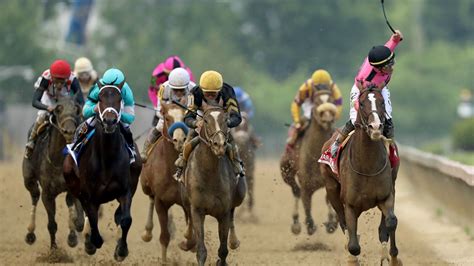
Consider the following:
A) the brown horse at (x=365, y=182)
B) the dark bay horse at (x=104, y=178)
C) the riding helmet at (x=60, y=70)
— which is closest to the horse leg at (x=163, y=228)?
the dark bay horse at (x=104, y=178)

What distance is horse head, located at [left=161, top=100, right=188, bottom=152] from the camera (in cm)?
1556

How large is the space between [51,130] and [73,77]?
859mm

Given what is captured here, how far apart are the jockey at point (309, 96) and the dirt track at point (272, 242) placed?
1.32 metres

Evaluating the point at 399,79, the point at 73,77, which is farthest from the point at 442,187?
the point at 399,79

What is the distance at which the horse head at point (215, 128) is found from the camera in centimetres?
1309

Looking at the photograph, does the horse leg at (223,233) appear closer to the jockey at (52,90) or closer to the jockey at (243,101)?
A: the jockey at (52,90)

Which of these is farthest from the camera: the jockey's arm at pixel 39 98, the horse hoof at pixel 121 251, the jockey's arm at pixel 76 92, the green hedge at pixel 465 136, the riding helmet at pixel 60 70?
the green hedge at pixel 465 136

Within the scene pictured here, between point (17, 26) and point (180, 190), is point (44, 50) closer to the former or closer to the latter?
point (17, 26)

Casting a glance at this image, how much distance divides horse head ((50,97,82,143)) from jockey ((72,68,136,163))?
1030mm

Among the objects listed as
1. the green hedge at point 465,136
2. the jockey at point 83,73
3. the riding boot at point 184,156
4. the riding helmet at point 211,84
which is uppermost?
the green hedge at point 465,136

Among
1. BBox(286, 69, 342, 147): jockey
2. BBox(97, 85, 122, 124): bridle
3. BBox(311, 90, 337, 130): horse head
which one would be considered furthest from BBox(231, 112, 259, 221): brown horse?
BBox(97, 85, 122, 124): bridle

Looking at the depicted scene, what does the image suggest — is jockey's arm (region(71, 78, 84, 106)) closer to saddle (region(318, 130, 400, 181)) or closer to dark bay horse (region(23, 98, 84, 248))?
dark bay horse (region(23, 98, 84, 248))

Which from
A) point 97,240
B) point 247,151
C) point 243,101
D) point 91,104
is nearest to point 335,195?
point 97,240

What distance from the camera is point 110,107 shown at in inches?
559
